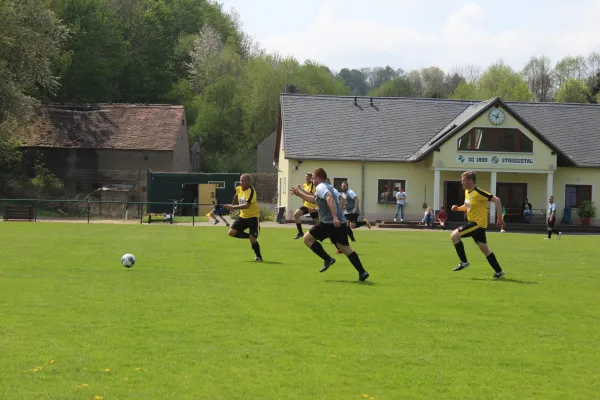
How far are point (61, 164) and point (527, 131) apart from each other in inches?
1277

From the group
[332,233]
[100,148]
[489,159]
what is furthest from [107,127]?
[332,233]

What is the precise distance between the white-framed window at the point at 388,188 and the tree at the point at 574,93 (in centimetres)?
4930

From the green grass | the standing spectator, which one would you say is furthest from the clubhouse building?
the green grass

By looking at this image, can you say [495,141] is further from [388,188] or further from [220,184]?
[220,184]

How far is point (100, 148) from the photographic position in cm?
5844

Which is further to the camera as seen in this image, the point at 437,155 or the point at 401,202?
the point at 437,155

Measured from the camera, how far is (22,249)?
2092 centimetres

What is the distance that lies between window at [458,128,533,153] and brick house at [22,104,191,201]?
72.5 ft

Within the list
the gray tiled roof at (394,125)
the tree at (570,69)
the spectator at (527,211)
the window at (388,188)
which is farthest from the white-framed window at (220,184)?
the tree at (570,69)

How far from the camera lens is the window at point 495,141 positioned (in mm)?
46250

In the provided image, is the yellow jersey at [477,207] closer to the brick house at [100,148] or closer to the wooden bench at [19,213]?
the wooden bench at [19,213]

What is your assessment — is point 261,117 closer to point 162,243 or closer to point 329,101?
point 329,101

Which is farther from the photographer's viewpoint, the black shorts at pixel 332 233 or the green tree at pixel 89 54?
the green tree at pixel 89 54

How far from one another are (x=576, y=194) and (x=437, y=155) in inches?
349
